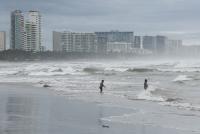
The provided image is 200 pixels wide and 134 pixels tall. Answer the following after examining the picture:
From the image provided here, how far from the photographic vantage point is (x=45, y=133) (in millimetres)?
13359

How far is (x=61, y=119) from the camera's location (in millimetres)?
16469

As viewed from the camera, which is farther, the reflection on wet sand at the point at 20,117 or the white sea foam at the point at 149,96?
the white sea foam at the point at 149,96

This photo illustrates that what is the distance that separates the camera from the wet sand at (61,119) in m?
14.0

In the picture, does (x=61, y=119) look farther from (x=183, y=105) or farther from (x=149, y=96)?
(x=149, y=96)

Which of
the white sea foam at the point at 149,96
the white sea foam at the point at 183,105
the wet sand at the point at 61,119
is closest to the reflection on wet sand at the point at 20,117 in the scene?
the wet sand at the point at 61,119

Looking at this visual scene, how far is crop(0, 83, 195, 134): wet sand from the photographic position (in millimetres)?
14023

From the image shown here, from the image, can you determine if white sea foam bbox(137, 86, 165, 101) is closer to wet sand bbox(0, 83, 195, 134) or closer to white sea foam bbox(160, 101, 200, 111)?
white sea foam bbox(160, 101, 200, 111)

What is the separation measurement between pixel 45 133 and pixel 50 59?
151139 mm

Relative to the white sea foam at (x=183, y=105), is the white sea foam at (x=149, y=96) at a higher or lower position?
lower

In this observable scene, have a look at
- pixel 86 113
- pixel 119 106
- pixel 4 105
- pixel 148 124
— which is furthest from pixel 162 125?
pixel 4 105

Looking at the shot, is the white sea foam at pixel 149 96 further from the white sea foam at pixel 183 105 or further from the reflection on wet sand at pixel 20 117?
the reflection on wet sand at pixel 20 117

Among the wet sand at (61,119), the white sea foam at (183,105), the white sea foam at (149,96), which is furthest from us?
the white sea foam at (149,96)

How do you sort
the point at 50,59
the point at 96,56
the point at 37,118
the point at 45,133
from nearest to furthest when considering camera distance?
the point at 45,133, the point at 37,118, the point at 50,59, the point at 96,56

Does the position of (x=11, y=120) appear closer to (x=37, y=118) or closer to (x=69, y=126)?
(x=37, y=118)
